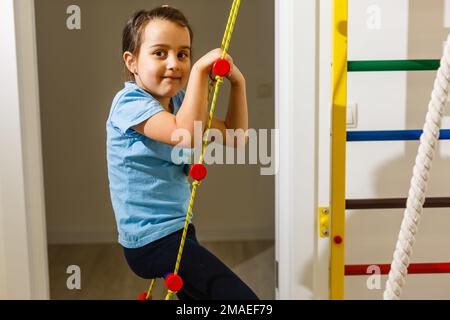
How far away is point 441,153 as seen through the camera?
71.6 inches

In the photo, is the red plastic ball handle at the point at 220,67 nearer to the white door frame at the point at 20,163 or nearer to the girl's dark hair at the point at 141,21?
the girl's dark hair at the point at 141,21

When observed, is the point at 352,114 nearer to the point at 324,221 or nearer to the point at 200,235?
the point at 324,221

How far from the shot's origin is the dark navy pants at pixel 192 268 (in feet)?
4.55

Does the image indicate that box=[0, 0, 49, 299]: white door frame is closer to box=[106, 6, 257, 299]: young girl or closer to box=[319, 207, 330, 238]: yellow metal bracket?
box=[106, 6, 257, 299]: young girl

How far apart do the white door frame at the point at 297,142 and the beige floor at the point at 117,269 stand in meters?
0.91

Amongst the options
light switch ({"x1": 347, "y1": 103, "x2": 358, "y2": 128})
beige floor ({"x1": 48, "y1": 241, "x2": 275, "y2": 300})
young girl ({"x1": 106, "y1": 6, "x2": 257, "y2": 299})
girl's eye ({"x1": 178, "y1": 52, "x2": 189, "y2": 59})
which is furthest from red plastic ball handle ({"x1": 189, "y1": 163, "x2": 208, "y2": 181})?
beige floor ({"x1": 48, "y1": 241, "x2": 275, "y2": 300})

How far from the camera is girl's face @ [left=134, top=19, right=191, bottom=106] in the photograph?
1.56 meters

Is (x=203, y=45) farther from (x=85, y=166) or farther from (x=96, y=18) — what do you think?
(x=85, y=166)

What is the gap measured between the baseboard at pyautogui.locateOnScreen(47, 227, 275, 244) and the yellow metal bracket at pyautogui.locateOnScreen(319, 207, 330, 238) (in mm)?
1750

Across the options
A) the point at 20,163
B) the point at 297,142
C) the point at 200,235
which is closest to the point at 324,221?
the point at 297,142

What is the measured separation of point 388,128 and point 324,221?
36 cm

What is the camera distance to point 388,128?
181 cm

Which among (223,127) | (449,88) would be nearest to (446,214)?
(223,127)
